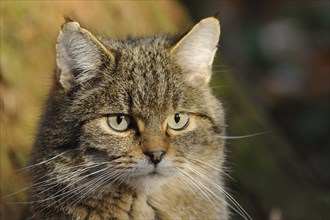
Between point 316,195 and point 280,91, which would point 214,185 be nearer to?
point 316,195

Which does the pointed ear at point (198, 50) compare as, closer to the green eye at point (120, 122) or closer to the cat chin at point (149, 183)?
the green eye at point (120, 122)

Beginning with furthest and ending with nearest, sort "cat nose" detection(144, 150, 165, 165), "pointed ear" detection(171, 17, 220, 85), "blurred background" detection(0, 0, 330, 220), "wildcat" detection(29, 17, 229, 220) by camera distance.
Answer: "blurred background" detection(0, 0, 330, 220)
"pointed ear" detection(171, 17, 220, 85)
"wildcat" detection(29, 17, 229, 220)
"cat nose" detection(144, 150, 165, 165)

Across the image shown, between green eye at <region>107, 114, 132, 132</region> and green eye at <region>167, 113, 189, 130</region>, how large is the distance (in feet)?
0.68

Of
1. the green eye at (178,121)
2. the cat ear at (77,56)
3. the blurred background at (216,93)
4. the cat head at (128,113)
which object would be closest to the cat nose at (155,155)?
the cat head at (128,113)

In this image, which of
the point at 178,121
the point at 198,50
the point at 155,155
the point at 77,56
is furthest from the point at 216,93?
the point at 155,155

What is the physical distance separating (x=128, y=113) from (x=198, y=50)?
608mm

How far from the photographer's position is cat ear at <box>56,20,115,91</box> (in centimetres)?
384

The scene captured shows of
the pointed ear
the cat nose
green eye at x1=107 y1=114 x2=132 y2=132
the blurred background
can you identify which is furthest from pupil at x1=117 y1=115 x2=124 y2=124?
the blurred background

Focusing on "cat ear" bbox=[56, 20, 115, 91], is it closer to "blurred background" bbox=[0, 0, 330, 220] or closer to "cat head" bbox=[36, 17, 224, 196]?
"cat head" bbox=[36, 17, 224, 196]

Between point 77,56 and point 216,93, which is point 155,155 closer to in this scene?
point 77,56

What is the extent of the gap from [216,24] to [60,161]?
1.11m

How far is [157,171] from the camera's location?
3721mm

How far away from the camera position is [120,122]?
12.5ft

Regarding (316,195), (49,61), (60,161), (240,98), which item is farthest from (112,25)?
(60,161)
